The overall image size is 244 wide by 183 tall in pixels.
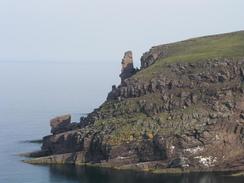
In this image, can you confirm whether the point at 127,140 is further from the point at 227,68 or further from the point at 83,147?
the point at 227,68

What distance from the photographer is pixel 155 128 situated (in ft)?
609

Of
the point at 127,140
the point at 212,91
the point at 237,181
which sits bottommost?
the point at 237,181

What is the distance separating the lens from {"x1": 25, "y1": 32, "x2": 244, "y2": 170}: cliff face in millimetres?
180125

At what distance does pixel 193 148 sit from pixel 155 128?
42.5 ft

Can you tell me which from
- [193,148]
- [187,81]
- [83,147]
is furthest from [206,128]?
[83,147]

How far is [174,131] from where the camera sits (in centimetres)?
18262

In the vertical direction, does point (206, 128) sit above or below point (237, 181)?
above

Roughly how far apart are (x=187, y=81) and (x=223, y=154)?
28.7 meters

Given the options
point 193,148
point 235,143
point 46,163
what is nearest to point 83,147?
point 46,163

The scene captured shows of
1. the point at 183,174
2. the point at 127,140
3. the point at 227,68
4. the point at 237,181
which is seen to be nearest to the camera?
the point at 237,181

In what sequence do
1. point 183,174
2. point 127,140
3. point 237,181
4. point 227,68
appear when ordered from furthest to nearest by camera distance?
point 227,68 → point 127,140 → point 183,174 → point 237,181

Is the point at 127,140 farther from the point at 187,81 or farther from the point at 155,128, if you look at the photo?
the point at 187,81

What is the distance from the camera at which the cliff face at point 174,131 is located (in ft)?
591

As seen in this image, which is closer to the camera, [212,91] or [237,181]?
[237,181]
